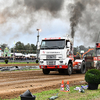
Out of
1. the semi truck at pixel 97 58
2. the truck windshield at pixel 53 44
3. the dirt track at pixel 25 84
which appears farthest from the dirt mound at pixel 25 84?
the semi truck at pixel 97 58

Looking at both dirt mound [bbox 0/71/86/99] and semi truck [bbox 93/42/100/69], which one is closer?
dirt mound [bbox 0/71/86/99]

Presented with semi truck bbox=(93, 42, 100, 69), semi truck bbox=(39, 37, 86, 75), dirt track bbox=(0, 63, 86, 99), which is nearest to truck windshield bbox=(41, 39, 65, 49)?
semi truck bbox=(39, 37, 86, 75)

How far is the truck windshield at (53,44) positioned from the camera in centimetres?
1602

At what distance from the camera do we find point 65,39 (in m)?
16.2

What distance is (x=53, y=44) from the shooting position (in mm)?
16109

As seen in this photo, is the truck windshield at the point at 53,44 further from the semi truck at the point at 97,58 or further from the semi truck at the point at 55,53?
the semi truck at the point at 97,58

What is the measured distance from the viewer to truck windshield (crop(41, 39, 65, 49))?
16.0 meters

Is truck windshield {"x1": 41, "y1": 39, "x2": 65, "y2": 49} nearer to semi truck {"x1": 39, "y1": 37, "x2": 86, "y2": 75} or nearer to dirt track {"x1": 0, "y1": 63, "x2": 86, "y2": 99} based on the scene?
semi truck {"x1": 39, "y1": 37, "x2": 86, "y2": 75}

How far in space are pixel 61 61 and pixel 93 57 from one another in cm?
547

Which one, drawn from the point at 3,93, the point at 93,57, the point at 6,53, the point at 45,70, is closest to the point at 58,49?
the point at 45,70

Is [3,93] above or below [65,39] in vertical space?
below

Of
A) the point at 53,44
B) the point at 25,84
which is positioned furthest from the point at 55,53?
the point at 25,84

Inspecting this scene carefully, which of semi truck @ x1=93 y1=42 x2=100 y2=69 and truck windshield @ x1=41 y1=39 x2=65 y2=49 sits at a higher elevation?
truck windshield @ x1=41 y1=39 x2=65 y2=49

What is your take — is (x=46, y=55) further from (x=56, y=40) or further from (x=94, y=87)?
(x=94, y=87)
